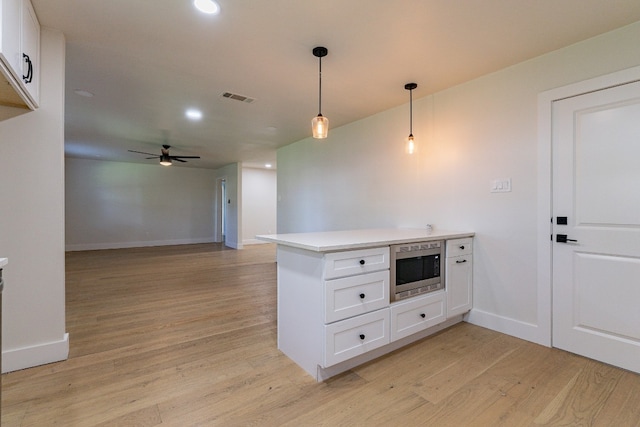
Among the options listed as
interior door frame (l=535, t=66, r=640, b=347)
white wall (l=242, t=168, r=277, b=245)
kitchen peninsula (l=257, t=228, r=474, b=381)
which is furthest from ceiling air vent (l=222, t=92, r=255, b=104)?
white wall (l=242, t=168, r=277, b=245)

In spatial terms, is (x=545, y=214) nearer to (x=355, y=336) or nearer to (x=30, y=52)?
(x=355, y=336)

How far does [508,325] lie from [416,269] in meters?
1.09

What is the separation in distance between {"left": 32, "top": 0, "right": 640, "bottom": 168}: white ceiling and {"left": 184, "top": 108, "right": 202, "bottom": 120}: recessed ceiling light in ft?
0.35

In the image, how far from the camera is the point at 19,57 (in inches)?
66.1

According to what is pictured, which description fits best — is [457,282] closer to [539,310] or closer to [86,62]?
[539,310]

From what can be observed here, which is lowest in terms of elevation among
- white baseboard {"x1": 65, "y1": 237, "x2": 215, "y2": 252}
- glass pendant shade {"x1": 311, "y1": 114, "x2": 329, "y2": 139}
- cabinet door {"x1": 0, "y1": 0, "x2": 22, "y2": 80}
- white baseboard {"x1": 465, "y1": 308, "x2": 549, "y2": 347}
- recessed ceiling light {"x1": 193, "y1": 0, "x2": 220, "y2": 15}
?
white baseboard {"x1": 465, "y1": 308, "x2": 549, "y2": 347}

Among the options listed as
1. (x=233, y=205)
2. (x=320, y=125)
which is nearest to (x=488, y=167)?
(x=320, y=125)

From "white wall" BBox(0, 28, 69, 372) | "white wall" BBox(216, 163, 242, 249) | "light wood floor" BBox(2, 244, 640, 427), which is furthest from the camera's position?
"white wall" BBox(216, 163, 242, 249)

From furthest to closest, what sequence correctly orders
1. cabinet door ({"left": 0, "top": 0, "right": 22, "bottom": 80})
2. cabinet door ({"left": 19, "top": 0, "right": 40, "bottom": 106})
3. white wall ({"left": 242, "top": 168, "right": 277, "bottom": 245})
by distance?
white wall ({"left": 242, "top": 168, "right": 277, "bottom": 245}) < cabinet door ({"left": 19, "top": 0, "right": 40, "bottom": 106}) < cabinet door ({"left": 0, "top": 0, "right": 22, "bottom": 80})

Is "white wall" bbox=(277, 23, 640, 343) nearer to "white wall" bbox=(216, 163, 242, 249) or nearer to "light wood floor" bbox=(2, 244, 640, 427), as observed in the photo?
"light wood floor" bbox=(2, 244, 640, 427)

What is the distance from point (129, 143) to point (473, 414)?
6.54 metres

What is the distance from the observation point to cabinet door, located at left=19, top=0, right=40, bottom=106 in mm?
1758

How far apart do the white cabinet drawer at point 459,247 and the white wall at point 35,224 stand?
310 cm

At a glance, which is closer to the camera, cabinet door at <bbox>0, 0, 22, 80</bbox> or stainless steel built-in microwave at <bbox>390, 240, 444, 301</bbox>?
cabinet door at <bbox>0, 0, 22, 80</bbox>
